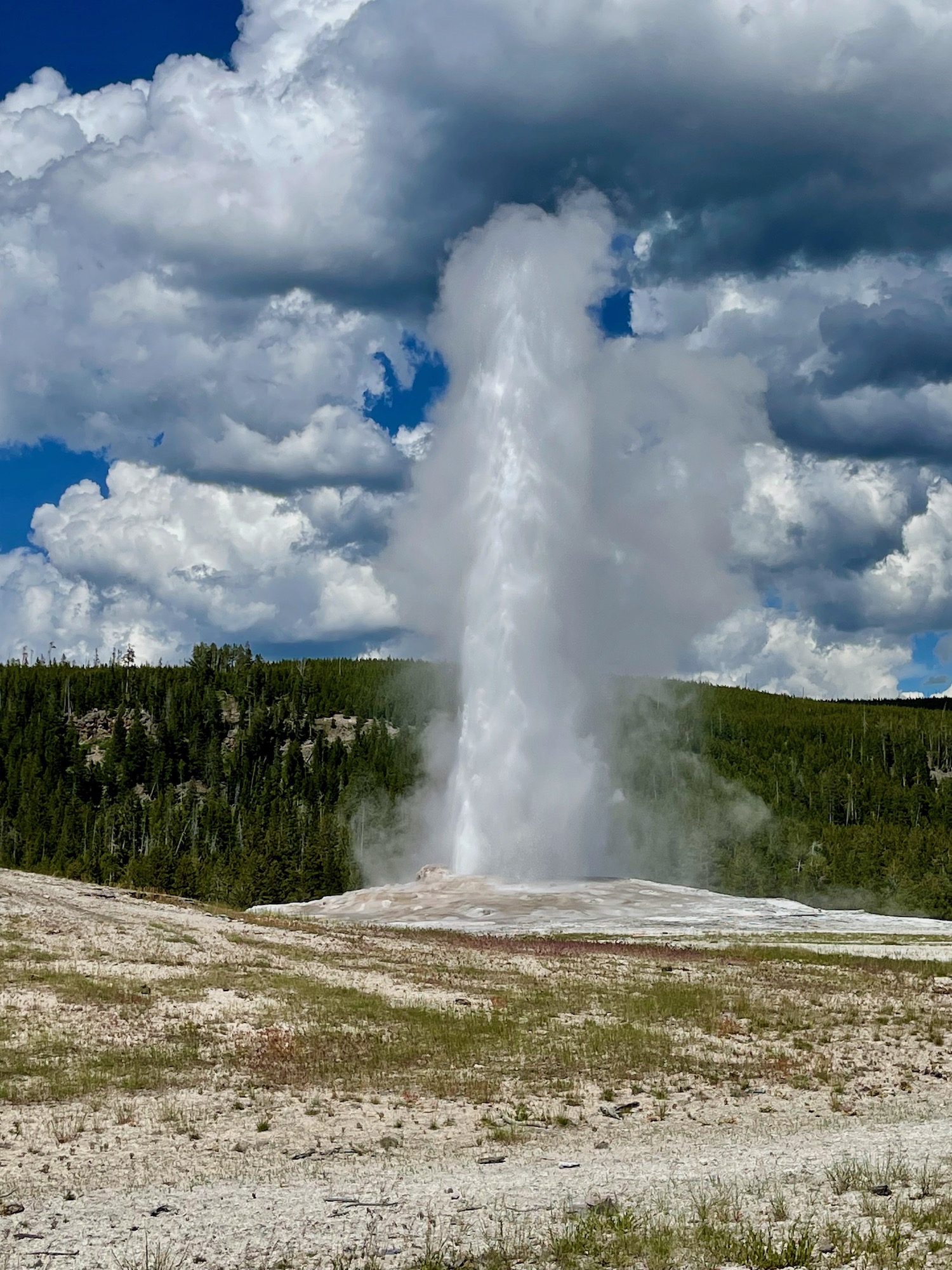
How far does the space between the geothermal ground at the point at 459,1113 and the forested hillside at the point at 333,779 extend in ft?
188

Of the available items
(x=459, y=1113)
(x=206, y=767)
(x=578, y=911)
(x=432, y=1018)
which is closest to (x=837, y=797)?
(x=206, y=767)

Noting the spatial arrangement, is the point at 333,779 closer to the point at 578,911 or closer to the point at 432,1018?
the point at 578,911

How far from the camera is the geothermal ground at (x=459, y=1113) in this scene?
10.1 meters

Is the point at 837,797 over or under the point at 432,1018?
over

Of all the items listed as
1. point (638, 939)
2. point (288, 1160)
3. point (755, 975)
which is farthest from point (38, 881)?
point (288, 1160)

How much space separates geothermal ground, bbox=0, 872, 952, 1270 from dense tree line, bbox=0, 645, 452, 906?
2328 inches

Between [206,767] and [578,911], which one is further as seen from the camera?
[206,767]

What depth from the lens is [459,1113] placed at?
15.8 meters

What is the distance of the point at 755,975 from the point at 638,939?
45.3ft

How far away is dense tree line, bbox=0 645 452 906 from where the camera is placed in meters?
92.0

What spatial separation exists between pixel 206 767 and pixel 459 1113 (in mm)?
142271

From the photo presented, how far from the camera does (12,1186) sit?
11977 mm

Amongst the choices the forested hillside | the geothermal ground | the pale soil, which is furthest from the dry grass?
the forested hillside

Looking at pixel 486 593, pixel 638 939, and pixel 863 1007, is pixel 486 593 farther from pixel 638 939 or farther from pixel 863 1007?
pixel 863 1007
